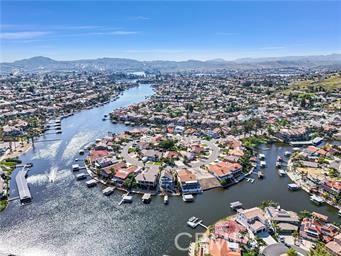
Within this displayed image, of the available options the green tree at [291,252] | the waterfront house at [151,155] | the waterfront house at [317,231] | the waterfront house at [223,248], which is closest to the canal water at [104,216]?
the waterfront house at [223,248]

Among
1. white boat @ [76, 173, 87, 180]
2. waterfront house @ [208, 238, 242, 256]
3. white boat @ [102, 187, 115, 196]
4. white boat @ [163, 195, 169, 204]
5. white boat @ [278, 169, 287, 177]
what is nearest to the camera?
waterfront house @ [208, 238, 242, 256]

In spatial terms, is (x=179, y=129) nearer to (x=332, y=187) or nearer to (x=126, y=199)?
(x=126, y=199)

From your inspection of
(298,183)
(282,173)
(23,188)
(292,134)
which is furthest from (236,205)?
(292,134)

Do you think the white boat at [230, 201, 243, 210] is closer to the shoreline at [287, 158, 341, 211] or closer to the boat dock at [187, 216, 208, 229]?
the boat dock at [187, 216, 208, 229]

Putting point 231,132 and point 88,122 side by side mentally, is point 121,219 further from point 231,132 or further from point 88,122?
point 88,122

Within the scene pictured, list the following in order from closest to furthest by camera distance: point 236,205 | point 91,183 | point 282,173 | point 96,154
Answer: point 236,205 < point 91,183 < point 282,173 < point 96,154

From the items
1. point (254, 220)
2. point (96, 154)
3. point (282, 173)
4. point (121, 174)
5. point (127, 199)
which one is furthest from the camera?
point (96, 154)

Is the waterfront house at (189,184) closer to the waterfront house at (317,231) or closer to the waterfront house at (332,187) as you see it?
the waterfront house at (317,231)

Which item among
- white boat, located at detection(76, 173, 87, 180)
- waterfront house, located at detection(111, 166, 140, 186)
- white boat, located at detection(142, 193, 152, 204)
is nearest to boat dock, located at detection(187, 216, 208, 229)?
white boat, located at detection(142, 193, 152, 204)
